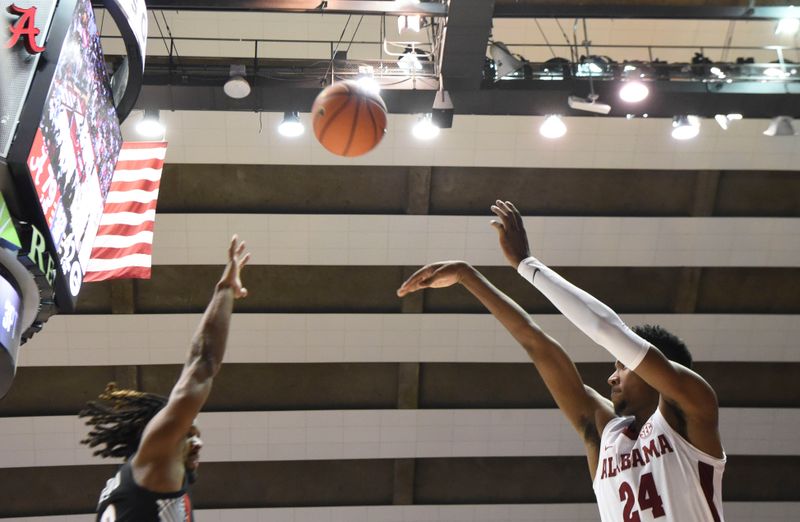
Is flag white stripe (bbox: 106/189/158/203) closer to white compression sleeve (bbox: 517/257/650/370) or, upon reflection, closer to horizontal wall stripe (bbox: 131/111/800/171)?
horizontal wall stripe (bbox: 131/111/800/171)

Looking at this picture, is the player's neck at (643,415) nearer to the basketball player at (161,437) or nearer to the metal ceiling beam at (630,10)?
the basketball player at (161,437)

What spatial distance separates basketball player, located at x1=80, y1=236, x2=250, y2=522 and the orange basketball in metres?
3.75

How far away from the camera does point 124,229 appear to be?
820 cm

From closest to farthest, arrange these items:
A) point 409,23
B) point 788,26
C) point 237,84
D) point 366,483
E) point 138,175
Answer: point 138,175, point 409,23, point 237,84, point 788,26, point 366,483

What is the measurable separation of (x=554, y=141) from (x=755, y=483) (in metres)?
7.47

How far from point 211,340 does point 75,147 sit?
10.5 feet

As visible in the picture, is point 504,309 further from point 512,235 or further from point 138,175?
Result: point 138,175

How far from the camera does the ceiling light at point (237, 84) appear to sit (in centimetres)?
920

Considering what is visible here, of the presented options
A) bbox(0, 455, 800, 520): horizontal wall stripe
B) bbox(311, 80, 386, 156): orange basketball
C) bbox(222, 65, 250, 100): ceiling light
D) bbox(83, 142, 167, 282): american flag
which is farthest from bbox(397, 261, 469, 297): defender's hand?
bbox(0, 455, 800, 520): horizontal wall stripe

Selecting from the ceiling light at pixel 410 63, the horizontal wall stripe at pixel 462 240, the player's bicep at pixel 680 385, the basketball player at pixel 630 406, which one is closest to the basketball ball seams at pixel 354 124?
the ceiling light at pixel 410 63

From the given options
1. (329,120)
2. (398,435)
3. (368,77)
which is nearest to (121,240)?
(329,120)

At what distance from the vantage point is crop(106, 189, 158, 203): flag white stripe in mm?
8141

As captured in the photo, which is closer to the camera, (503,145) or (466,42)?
(466,42)

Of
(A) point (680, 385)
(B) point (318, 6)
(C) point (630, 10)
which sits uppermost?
(C) point (630, 10)
